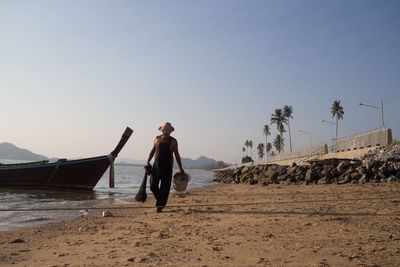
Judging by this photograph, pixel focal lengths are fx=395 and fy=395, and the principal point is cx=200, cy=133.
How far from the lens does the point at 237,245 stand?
161 inches

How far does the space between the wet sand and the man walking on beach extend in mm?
702

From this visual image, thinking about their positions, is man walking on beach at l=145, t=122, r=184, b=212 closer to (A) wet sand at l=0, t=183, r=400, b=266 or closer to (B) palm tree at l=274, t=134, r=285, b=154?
(A) wet sand at l=0, t=183, r=400, b=266

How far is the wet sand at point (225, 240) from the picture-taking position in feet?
11.5

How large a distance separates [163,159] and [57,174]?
15.2 metres

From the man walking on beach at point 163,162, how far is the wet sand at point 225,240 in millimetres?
702

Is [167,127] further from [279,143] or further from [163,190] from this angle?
[279,143]

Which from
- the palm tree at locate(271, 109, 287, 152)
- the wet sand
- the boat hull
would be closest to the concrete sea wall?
the boat hull

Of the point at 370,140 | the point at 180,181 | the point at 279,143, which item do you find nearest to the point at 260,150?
the point at 279,143

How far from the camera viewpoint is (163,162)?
729 cm

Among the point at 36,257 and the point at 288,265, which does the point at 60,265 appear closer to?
the point at 36,257

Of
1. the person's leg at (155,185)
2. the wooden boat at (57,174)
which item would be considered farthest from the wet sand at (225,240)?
the wooden boat at (57,174)

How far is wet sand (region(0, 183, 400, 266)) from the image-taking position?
352 cm

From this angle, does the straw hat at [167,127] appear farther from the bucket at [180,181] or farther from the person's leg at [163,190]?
the bucket at [180,181]

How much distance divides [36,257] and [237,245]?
205 cm
